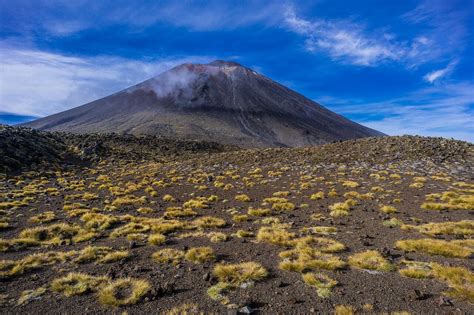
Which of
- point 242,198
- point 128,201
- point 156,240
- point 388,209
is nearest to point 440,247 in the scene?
point 388,209

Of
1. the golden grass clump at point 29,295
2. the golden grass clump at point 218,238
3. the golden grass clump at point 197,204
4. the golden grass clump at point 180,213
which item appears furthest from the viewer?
the golden grass clump at point 197,204

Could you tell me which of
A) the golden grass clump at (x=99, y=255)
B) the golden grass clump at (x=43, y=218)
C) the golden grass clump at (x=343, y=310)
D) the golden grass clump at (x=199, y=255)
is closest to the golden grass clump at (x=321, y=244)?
the golden grass clump at (x=199, y=255)

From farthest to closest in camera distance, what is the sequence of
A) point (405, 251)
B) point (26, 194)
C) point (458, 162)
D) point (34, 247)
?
point (458, 162) < point (26, 194) < point (34, 247) < point (405, 251)

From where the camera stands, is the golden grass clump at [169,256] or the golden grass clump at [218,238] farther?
the golden grass clump at [218,238]

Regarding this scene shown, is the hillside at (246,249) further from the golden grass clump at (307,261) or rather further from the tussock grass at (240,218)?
the tussock grass at (240,218)

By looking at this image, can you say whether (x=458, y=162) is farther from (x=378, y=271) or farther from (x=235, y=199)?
(x=378, y=271)

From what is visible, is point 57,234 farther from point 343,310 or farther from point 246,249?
point 343,310

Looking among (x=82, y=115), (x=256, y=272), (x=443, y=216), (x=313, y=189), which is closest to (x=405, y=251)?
(x=256, y=272)
